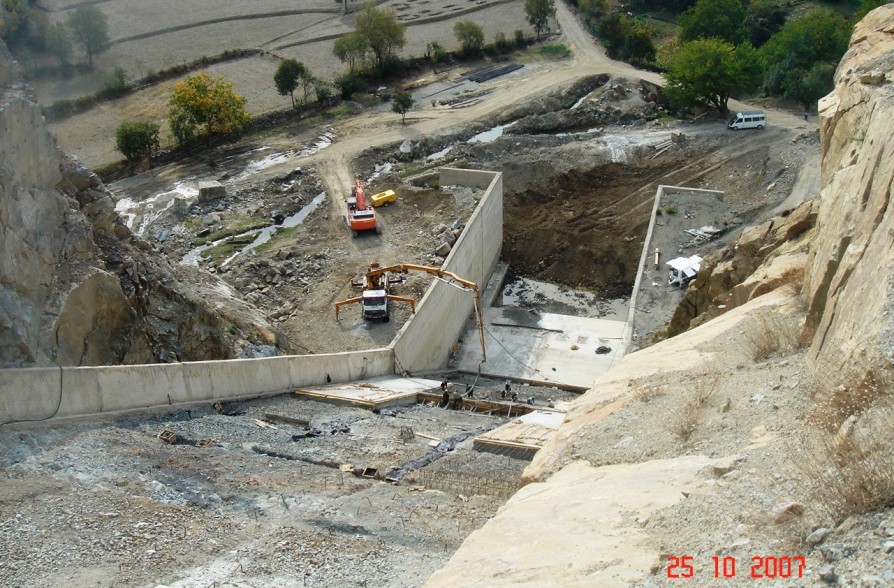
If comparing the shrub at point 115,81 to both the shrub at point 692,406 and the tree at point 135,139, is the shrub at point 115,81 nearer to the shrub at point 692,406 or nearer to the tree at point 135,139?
the tree at point 135,139

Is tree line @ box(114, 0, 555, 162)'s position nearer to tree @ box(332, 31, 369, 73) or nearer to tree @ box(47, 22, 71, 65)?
tree @ box(332, 31, 369, 73)

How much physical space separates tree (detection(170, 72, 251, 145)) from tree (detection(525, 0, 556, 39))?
24573 millimetres

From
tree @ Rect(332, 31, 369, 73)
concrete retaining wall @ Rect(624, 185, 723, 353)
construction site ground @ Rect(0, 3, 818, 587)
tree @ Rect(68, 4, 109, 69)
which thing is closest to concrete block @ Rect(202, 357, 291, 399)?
construction site ground @ Rect(0, 3, 818, 587)

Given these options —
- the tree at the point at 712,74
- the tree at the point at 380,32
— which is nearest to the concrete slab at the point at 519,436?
the tree at the point at 712,74

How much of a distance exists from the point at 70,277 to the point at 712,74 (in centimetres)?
3697

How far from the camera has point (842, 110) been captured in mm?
20016

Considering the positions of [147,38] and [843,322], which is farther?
[147,38]

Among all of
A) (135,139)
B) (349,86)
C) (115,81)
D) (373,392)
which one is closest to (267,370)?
(373,392)

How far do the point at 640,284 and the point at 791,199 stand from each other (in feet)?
32.1

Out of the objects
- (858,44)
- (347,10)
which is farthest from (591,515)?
(347,10)

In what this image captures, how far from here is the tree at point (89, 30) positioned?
2047 inches

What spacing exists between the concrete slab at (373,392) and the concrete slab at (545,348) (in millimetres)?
5964

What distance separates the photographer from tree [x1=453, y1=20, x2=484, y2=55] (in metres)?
60.2

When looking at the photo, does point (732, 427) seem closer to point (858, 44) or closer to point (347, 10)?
point (858, 44)
